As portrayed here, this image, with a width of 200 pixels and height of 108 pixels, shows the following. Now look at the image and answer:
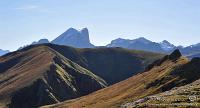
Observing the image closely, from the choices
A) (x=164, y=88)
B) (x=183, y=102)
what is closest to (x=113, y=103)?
(x=164, y=88)

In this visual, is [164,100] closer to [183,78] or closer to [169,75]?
[183,78]

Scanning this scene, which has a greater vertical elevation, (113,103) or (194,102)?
(194,102)

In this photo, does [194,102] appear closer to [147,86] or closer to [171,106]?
[171,106]

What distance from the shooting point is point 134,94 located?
177 meters

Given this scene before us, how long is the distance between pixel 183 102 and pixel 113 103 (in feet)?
362

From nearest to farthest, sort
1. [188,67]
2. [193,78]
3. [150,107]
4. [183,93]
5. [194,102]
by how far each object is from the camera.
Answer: [194,102] → [150,107] → [183,93] → [193,78] → [188,67]

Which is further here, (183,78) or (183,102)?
(183,78)

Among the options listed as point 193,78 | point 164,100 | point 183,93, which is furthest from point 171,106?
point 193,78

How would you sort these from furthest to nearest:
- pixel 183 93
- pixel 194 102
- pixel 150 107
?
pixel 183 93 → pixel 150 107 → pixel 194 102

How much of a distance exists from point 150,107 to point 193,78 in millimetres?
97093

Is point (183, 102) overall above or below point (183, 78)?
above

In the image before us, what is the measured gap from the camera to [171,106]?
62000 millimetres

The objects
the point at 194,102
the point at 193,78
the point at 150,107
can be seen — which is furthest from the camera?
the point at 193,78

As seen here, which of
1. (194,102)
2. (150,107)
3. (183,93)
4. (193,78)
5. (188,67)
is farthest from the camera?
(188,67)
